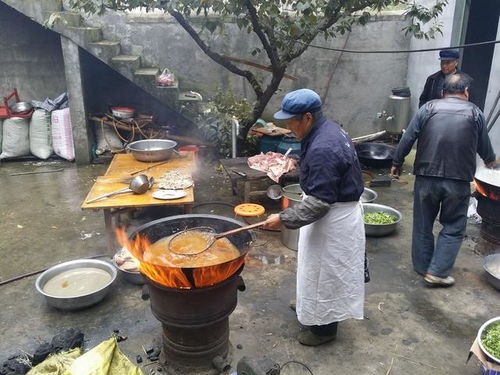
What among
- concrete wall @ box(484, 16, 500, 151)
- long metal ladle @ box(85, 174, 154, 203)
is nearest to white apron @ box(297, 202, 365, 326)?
long metal ladle @ box(85, 174, 154, 203)

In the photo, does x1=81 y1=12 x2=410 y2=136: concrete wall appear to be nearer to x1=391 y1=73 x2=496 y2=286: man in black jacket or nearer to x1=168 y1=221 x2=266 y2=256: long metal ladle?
x1=391 y1=73 x2=496 y2=286: man in black jacket

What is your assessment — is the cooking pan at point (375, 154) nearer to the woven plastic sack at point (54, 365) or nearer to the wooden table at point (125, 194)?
the wooden table at point (125, 194)

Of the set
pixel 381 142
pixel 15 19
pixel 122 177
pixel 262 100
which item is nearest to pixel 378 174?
pixel 381 142

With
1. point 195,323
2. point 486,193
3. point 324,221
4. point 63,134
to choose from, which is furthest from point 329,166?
point 63,134

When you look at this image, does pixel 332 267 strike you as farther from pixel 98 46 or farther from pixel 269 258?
pixel 98 46

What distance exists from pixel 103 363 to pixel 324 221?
6.67 ft

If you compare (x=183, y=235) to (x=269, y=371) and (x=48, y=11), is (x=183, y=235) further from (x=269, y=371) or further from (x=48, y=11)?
(x=48, y=11)

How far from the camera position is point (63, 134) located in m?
10.0

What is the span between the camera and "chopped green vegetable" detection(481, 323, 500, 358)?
352cm

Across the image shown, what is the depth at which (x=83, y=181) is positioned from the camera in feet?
29.2

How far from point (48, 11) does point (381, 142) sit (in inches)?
312

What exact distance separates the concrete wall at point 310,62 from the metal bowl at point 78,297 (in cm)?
658

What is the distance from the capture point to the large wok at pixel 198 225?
3.20 m

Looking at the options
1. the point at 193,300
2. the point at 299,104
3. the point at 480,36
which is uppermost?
the point at 480,36
